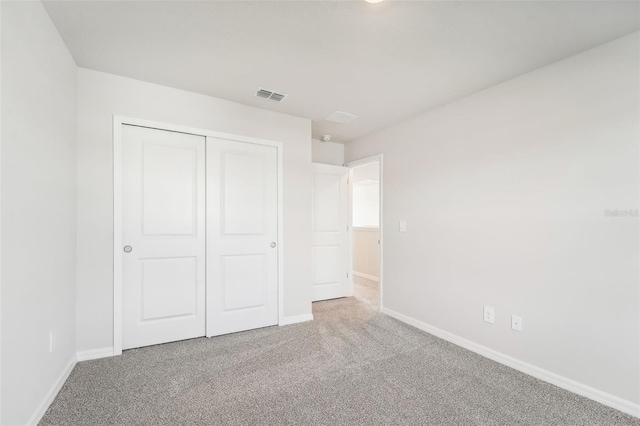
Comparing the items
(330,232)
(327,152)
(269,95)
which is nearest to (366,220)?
(330,232)

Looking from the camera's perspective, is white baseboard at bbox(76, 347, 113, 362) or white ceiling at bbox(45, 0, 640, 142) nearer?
white ceiling at bbox(45, 0, 640, 142)

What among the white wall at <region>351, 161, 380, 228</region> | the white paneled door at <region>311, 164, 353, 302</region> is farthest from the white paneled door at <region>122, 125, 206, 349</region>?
the white wall at <region>351, 161, 380, 228</region>

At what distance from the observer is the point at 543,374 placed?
85.4 inches

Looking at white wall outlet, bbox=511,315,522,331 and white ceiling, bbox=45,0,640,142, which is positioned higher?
white ceiling, bbox=45,0,640,142

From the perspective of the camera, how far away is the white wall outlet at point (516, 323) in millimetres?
2338

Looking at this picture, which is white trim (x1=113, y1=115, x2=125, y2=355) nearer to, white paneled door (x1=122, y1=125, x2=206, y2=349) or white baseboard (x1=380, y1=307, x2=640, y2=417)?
white paneled door (x1=122, y1=125, x2=206, y2=349)

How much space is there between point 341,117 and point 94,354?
331 cm

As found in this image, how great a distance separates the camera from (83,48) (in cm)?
209

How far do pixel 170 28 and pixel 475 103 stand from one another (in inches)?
103

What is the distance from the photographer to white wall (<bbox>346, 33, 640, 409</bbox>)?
187 centimetres

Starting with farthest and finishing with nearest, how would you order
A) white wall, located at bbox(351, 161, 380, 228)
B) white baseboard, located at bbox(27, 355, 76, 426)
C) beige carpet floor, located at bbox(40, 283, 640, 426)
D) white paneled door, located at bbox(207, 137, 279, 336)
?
1. white wall, located at bbox(351, 161, 380, 228)
2. white paneled door, located at bbox(207, 137, 279, 336)
3. beige carpet floor, located at bbox(40, 283, 640, 426)
4. white baseboard, located at bbox(27, 355, 76, 426)

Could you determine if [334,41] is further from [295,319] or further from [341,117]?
[295,319]

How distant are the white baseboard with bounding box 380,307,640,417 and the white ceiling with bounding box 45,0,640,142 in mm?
2372

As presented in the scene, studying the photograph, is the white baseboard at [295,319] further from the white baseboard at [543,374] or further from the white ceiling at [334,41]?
the white ceiling at [334,41]
